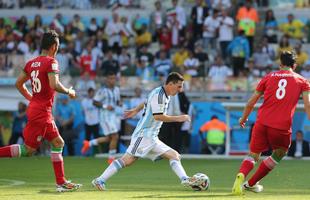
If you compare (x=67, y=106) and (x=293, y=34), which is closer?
(x=67, y=106)

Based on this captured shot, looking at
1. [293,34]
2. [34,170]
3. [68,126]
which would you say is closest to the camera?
[34,170]

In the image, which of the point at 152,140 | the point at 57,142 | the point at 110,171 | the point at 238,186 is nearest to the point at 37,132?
the point at 57,142

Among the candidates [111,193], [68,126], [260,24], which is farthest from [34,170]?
[260,24]

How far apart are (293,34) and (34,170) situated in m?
14.6

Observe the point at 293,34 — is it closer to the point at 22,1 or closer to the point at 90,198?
the point at 22,1

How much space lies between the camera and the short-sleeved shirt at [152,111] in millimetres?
14500

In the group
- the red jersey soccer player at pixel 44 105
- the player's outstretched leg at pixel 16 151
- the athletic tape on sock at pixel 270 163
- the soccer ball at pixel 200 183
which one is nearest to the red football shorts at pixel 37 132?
the red jersey soccer player at pixel 44 105

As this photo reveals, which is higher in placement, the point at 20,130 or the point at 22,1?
the point at 22,1

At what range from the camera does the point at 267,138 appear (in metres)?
14.1

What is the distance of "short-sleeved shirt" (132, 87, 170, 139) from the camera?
47.6 feet

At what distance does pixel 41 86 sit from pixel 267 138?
11.3ft

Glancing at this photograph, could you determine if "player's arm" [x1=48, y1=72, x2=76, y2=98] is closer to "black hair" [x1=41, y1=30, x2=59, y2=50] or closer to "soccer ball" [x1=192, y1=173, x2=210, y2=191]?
"black hair" [x1=41, y1=30, x2=59, y2=50]

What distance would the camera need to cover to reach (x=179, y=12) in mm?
33438

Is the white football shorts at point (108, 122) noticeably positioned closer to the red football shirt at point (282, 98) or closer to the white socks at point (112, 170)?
the white socks at point (112, 170)
